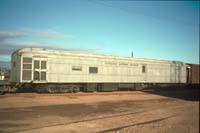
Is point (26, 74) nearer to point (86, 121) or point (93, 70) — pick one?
point (93, 70)

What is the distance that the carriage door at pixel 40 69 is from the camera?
22.0m

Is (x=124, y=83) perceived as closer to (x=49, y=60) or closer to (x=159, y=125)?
(x=49, y=60)

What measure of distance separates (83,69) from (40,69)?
14.6 feet

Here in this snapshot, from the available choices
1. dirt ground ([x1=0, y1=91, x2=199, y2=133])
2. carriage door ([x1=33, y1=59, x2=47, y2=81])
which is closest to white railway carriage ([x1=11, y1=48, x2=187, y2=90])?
carriage door ([x1=33, y1=59, x2=47, y2=81])

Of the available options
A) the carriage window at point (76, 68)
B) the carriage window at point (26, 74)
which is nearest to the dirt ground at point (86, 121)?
the carriage window at point (26, 74)

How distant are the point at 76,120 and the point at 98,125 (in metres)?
1.38

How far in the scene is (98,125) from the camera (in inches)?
424

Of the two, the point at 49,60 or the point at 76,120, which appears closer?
the point at 76,120

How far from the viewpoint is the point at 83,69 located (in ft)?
81.2

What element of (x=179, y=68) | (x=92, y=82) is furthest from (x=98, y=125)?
(x=179, y=68)

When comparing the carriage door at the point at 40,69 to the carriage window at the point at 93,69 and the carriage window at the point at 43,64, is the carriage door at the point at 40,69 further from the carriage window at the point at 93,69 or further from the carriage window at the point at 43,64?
the carriage window at the point at 93,69

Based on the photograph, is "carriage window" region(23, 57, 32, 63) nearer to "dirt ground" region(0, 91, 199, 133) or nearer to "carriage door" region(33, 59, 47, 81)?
"carriage door" region(33, 59, 47, 81)

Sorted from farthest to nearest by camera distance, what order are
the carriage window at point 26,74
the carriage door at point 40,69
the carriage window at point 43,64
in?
the carriage window at point 43,64 < the carriage door at point 40,69 < the carriage window at point 26,74

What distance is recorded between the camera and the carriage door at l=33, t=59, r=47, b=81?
72.1 ft
